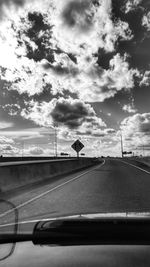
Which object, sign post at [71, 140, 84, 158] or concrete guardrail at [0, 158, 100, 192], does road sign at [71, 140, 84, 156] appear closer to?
sign post at [71, 140, 84, 158]

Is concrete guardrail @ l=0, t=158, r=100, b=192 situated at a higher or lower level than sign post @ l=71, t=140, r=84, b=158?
lower

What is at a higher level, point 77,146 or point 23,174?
point 77,146

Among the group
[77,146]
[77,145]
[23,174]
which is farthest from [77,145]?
[23,174]

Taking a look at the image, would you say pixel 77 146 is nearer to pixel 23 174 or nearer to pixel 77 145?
pixel 77 145

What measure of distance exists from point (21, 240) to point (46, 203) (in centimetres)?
722

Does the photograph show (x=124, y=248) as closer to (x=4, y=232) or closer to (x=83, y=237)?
(x=83, y=237)

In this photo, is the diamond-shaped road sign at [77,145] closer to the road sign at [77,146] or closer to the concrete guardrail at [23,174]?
the road sign at [77,146]

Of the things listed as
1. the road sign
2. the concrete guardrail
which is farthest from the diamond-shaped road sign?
the concrete guardrail

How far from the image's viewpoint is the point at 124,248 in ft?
10.1

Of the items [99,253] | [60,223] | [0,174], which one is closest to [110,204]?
[0,174]

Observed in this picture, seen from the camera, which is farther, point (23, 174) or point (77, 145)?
point (77, 145)

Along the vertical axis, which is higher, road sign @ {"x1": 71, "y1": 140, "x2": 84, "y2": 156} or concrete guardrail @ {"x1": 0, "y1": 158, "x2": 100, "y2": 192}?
road sign @ {"x1": 71, "y1": 140, "x2": 84, "y2": 156}

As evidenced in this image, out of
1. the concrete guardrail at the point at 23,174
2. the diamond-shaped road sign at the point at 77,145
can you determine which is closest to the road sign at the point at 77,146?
the diamond-shaped road sign at the point at 77,145

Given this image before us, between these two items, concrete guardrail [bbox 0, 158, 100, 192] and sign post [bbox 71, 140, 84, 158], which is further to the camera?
sign post [bbox 71, 140, 84, 158]
